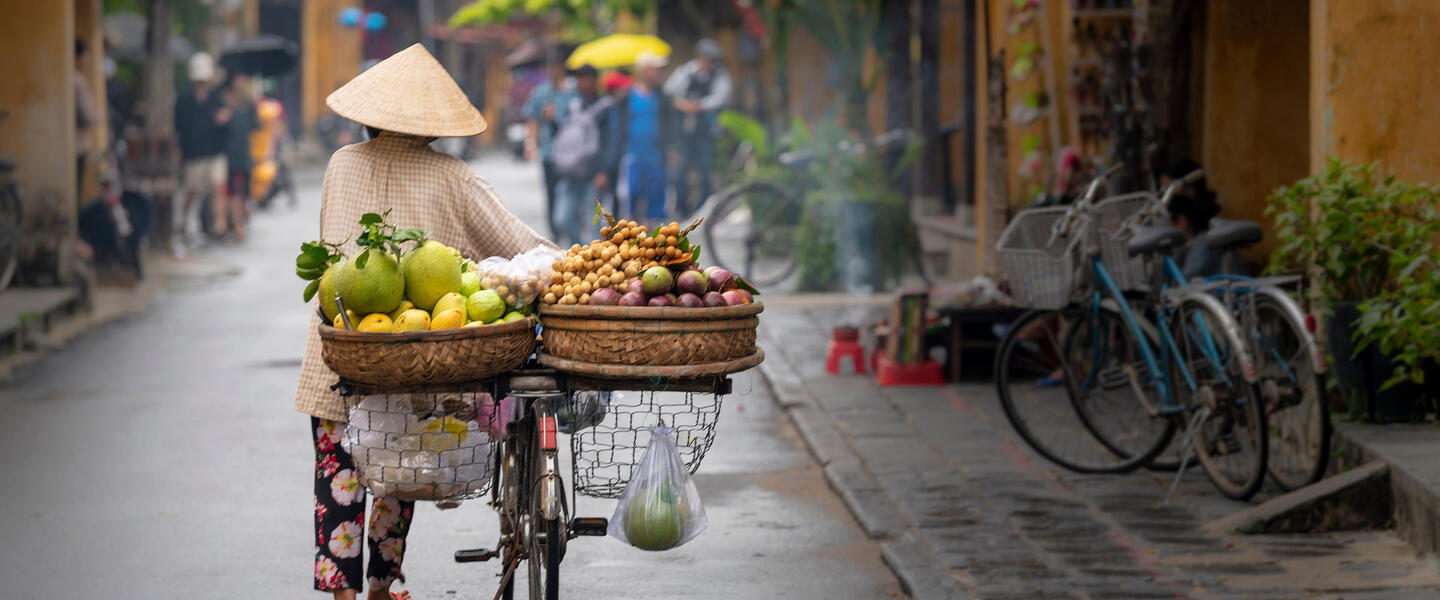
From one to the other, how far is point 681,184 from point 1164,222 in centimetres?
1442

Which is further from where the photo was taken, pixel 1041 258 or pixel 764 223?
pixel 764 223

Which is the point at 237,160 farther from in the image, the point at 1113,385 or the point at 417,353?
the point at 417,353

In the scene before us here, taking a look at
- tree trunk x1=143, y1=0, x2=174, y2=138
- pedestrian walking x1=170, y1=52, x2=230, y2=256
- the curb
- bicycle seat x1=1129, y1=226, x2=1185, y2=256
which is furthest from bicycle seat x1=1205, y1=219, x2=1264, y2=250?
pedestrian walking x1=170, y1=52, x2=230, y2=256

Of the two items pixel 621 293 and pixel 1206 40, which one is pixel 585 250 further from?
pixel 1206 40

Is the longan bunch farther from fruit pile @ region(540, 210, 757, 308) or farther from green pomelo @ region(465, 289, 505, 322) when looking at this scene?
green pomelo @ region(465, 289, 505, 322)

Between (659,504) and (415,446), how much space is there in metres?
0.64

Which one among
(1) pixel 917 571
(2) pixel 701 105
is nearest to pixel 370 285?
(1) pixel 917 571

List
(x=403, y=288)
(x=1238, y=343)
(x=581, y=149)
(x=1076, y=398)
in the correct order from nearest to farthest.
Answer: (x=403, y=288) < (x=1238, y=343) < (x=1076, y=398) < (x=581, y=149)

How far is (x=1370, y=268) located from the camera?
6.99 meters

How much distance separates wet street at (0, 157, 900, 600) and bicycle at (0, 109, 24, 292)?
2.33 meters

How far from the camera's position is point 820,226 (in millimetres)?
14711

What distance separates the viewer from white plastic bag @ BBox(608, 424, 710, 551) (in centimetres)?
455

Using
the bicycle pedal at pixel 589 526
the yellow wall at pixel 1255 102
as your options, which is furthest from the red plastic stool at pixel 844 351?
the bicycle pedal at pixel 589 526

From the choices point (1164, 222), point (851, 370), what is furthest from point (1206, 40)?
point (1164, 222)
